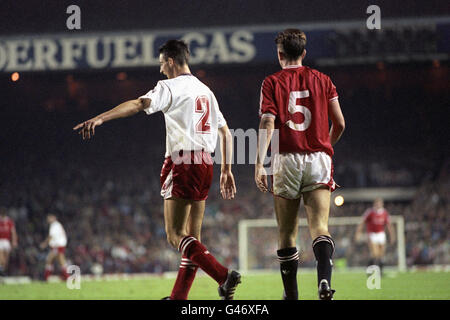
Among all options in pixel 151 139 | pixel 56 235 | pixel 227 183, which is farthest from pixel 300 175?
pixel 151 139

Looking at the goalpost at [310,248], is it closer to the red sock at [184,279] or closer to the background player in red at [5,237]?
the background player in red at [5,237]

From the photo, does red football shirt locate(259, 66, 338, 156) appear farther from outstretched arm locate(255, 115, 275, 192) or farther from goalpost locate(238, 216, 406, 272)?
goalpost locate(238, 216, 406, 272)

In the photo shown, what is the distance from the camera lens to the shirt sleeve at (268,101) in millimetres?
5125

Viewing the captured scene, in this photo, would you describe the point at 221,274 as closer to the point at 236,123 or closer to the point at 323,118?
the point at 323,118

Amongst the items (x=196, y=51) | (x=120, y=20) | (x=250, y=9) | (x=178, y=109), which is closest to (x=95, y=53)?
(x=120, y=20)

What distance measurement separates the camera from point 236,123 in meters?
25.3

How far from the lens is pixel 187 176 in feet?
17.8

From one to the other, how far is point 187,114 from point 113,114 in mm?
882

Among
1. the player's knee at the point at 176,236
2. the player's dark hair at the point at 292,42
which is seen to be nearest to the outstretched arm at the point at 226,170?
the player's knee at the point at 176,236

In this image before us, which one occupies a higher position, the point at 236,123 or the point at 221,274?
the point at 236,123

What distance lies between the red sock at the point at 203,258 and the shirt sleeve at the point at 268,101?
3.65 ft

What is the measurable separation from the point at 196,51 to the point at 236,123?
4907 mm

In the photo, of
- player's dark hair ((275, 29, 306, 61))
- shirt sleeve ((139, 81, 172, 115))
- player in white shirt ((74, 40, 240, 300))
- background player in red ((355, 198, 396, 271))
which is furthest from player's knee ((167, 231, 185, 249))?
background player in red ((355, 198, 396, 271))

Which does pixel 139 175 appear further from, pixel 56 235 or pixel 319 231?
pixel 319 231
